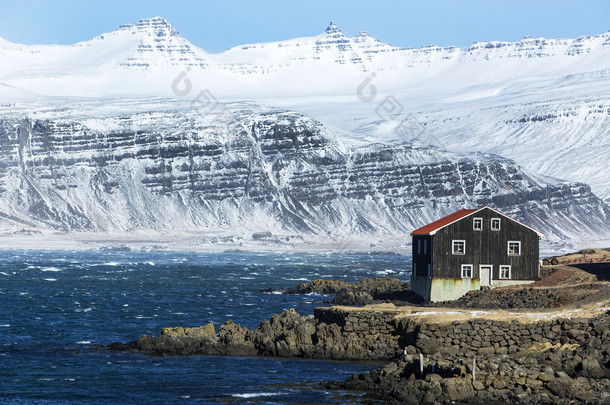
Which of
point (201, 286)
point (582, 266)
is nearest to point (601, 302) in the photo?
point (582, 266)

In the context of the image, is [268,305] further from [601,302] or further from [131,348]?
[601,302]

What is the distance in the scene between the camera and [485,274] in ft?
224

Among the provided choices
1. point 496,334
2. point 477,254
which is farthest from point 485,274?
point 496,334

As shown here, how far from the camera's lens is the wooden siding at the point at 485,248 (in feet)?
222

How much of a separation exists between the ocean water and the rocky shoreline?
66.2 inches

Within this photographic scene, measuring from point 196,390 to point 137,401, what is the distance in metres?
2.60

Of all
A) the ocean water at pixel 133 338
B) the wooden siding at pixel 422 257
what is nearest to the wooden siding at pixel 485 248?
the wooden siding at pixel 422 257

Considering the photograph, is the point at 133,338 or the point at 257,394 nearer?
the point at 257,394

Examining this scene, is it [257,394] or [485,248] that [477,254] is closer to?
[485,248]

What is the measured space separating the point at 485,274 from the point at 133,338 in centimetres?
2211

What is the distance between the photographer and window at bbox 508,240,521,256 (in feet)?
225

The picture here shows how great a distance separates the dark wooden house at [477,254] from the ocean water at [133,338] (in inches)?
494

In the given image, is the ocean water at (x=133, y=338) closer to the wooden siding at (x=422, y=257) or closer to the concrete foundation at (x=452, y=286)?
the wooden siding at (x=422, y=257)

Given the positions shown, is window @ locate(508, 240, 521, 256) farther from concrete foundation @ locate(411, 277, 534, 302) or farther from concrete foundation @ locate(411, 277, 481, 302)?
concrete foundation @ locate(411, 277, 481, 302)
